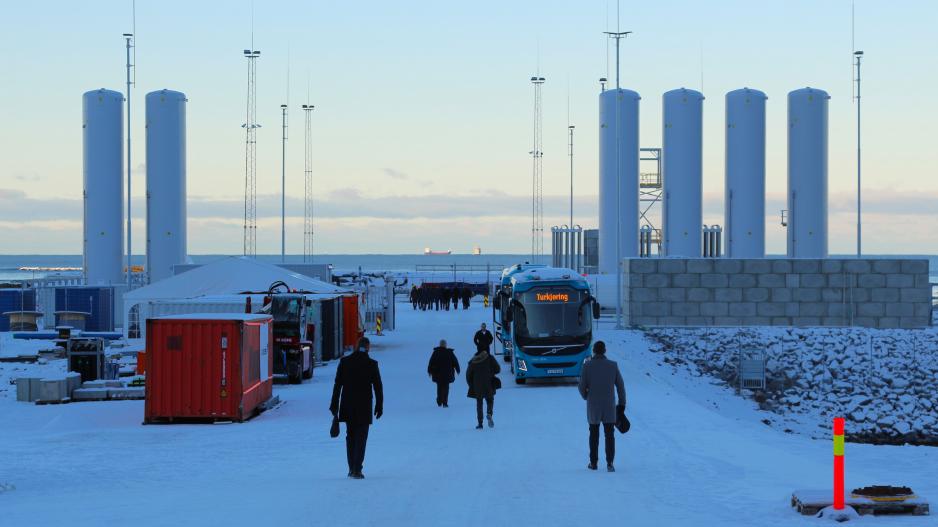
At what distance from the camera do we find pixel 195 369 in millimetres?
21422

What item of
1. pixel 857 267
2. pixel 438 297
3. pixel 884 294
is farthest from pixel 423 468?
pixel 438 297

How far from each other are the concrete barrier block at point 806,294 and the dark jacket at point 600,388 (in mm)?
35289

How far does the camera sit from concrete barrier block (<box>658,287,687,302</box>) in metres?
48.6

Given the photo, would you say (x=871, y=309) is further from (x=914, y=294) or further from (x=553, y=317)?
(x=553, y=317)

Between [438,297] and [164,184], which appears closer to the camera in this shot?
[164,184]

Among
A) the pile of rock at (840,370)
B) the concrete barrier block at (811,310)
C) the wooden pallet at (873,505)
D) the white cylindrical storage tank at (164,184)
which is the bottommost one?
the pile of rock at (840,370)

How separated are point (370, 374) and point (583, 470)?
3.18 m

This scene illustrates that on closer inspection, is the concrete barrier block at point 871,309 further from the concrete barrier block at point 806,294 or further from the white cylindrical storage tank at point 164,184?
the white cylindrical storage tank at point 164,184

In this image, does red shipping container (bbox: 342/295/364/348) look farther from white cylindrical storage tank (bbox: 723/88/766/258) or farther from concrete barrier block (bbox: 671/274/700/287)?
white cylindrical storage tank (bbox: 723/88/766/258)

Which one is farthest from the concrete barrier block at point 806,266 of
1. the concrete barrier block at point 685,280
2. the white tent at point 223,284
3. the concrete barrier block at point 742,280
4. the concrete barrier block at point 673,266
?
the white tent at point 223,284

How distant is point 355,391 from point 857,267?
3883 centimetres

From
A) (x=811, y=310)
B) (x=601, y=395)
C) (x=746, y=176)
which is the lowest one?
(x=811, y=310)

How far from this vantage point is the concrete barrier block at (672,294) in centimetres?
4859

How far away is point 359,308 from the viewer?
43.3m
